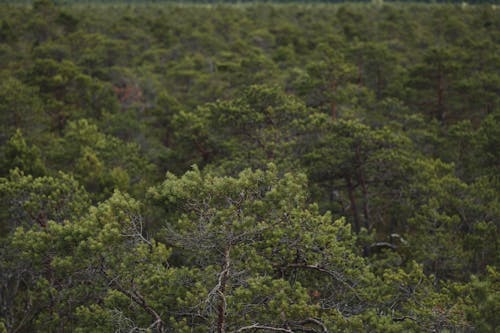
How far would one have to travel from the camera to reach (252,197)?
10.6m

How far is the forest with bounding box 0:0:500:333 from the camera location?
10.5 m

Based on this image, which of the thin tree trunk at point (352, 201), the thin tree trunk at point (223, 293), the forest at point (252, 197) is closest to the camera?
the thin tree trunk at point (223, 293)

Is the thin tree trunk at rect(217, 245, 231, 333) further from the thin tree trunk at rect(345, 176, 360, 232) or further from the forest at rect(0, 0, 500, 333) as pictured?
the thin tree trunk at rect(345, 176, 360, 232)

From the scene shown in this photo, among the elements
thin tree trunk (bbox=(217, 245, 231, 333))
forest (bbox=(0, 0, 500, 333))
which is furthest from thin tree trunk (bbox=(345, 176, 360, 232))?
thin tree trunk (bbox=(217, 245, 231, 333))

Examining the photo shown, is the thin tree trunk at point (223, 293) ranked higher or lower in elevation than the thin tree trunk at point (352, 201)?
higher

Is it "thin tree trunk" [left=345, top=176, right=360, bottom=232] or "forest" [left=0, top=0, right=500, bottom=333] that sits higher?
"forest" [left=0, top=0, right=500, bottom=333]

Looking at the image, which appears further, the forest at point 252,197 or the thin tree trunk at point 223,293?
the forest at point 252,197

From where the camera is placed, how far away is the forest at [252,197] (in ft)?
34.3

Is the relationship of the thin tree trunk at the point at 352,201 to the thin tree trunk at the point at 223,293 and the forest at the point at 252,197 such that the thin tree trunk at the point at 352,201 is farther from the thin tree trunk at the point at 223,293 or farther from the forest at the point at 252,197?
the thin tree trunk at the point at 223,293

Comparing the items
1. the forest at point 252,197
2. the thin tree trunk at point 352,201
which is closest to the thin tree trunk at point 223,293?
the forest at point 252,197

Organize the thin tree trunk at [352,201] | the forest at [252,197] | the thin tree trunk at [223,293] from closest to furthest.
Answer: the thin tree trunk at [223,293] → the forest at [252,197] → the thin tree trunk at [352,201]

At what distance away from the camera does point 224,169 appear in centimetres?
1780

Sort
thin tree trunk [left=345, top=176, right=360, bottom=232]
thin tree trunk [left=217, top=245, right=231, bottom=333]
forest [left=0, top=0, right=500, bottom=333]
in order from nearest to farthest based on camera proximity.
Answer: thin tree trunk [left=217, top=245, right=231, bottom=333] → forest [left=0, top=0, right=500, bottom=333] → thin tree trunk [left=345, top=176, right=360, bottom=232]

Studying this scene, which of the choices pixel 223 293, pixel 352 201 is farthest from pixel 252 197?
pixel 352 201
